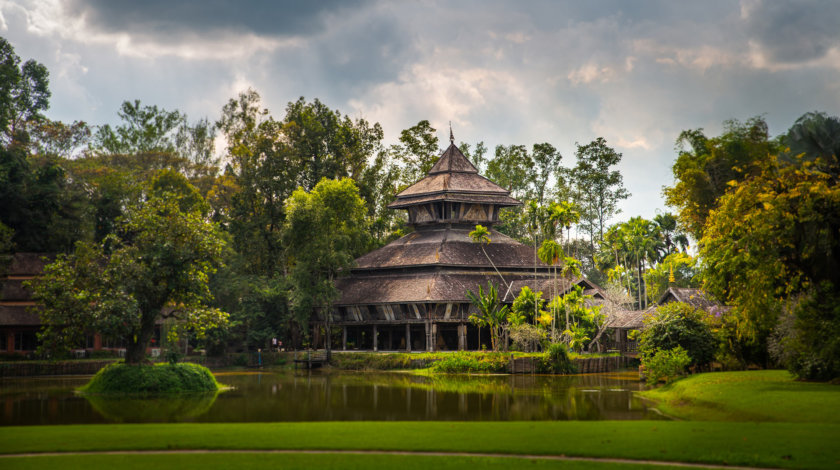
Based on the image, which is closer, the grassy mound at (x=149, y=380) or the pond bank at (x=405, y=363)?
the grassy mound at (x=149, y=380)

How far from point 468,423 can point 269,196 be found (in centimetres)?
5722

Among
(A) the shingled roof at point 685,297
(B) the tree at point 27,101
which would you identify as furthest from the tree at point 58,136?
(A) the shingled roof at point 685,297

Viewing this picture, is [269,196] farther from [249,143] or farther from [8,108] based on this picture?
[8,108]

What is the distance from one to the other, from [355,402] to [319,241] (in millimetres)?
35263

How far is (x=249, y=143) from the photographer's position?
80812 millimetres

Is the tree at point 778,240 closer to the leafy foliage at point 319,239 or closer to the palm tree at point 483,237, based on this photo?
the palm tree at point 483,237

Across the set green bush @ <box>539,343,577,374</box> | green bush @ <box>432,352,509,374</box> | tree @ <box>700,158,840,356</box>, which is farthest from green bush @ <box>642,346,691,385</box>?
green bush @ <box>432,352,509,374</box>

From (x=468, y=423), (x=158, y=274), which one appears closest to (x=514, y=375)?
(x=158, y=274)

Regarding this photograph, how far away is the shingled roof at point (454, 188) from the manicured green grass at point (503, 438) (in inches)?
2007

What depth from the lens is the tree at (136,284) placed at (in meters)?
38.2

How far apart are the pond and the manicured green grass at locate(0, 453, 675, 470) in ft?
26.3

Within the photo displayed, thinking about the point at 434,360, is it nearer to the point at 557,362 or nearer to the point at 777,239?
the point at 557,362

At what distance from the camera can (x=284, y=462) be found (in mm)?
16797

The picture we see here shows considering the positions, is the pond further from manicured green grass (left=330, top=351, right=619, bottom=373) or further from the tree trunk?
manicured green grass (left=330, top=351, right=619, bottom=373)
